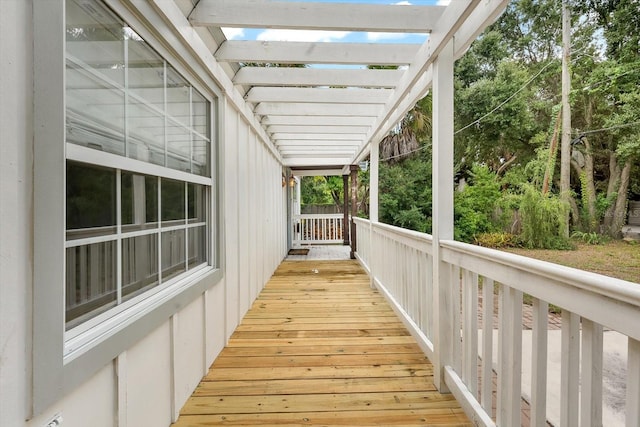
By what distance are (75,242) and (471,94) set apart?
712cm

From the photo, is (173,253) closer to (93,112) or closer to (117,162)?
(117,162)

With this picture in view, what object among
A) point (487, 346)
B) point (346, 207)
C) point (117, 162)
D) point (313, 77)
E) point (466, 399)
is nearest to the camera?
point (117, 162)

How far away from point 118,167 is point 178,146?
0.67 metres

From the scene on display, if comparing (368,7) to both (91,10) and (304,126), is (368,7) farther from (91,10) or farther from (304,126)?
(304,126)

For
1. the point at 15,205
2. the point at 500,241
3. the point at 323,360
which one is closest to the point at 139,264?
the point at 15,205

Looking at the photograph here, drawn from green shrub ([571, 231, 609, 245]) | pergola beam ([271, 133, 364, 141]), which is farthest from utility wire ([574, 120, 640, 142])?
pergola beam ([271, 133, 364, 141])

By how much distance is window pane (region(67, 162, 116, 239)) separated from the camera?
107 cm

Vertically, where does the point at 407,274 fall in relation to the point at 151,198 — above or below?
below

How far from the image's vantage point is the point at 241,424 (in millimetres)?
1679

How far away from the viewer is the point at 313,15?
1907 mm

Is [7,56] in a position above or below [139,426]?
above

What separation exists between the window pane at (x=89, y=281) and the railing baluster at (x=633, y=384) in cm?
172

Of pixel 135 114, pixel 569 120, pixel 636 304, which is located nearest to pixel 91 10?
pixel 135 114

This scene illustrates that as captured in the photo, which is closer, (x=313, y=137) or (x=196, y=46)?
(x=196, y=46)
